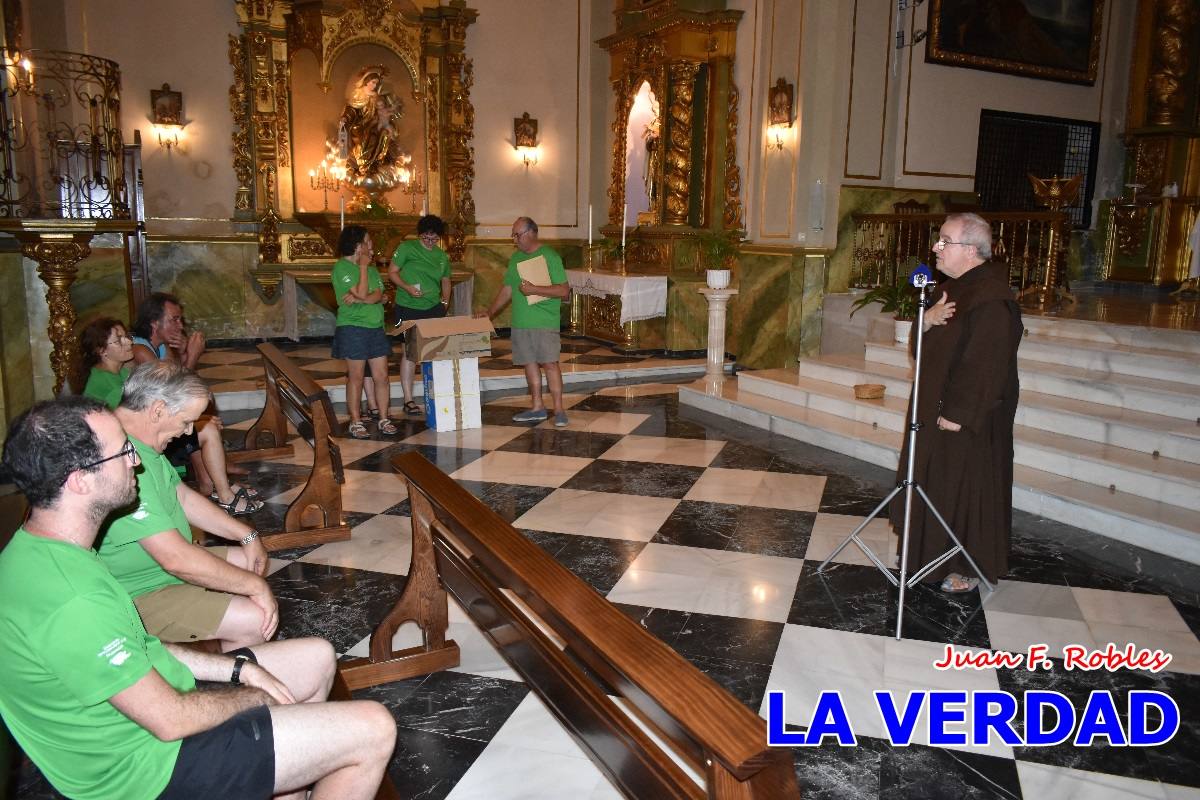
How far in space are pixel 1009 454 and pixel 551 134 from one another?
987 cm

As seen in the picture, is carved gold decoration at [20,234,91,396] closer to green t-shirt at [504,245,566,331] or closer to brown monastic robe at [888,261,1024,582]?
green t-shirt at [504,245,566,331]

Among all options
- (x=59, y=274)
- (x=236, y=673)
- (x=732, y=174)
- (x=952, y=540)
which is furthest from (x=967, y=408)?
(x=732, y=174)

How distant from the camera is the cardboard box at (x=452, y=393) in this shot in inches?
262

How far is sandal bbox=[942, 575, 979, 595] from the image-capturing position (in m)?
3.88

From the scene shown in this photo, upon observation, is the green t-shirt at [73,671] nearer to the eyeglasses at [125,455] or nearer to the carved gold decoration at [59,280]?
the eyeglasses at [125,455]

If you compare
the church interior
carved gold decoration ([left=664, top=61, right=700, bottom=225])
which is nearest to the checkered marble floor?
the church interior

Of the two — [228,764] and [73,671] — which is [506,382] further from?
[73,671]

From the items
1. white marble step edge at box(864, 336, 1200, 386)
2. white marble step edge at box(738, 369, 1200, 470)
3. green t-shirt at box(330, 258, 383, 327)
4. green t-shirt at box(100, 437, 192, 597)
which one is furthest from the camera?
green t-shirt at box(330, 258, 383, 327)

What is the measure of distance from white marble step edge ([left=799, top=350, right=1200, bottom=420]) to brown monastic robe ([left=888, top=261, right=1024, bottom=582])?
57.0 inches

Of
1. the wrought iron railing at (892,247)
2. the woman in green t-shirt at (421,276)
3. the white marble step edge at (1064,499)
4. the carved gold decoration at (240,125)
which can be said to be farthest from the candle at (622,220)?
the carved gold decoration at (240,125)

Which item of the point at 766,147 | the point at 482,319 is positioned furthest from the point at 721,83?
the point at 482,319

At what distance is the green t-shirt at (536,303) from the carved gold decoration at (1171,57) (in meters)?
9.20

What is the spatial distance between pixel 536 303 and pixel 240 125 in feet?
20.0

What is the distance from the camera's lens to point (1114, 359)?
6133mm
